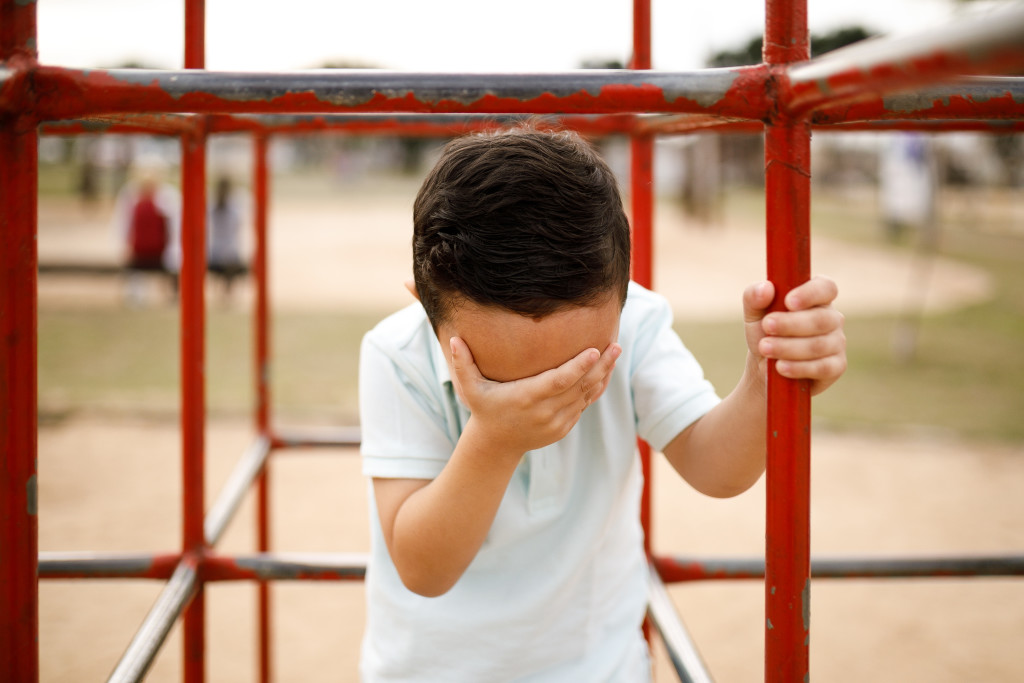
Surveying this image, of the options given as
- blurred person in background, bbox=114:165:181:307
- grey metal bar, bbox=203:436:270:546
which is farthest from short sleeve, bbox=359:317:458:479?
blurred person in background, bbox=114:165:181:307

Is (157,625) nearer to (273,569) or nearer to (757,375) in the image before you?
(273,569)

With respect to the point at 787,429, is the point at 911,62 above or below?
above

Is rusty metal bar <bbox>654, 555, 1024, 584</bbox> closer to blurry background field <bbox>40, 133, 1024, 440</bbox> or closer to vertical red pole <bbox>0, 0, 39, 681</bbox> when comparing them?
vertical red pole <bbox>0, 0, 39, 681</bbox>

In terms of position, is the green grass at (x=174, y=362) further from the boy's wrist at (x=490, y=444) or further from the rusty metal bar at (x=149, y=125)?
the boy's wrist at (x=490, y=444)

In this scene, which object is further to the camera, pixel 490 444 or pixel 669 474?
pixel 669 474

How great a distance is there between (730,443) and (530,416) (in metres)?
0.26

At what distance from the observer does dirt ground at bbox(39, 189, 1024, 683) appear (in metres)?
2.14

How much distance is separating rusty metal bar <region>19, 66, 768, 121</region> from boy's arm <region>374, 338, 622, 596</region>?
0.20m

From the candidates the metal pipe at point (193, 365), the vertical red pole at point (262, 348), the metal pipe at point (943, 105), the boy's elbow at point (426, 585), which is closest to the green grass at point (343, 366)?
the vertical red pole at point (262, 348)

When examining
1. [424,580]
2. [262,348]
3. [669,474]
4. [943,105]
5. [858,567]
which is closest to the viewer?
[943,105]

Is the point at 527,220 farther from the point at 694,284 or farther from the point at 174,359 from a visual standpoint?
the point at 694,284

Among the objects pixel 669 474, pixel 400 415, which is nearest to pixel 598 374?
pixel 400 415

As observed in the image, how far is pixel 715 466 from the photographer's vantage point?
0.87m

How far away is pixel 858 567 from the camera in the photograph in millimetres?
1182
